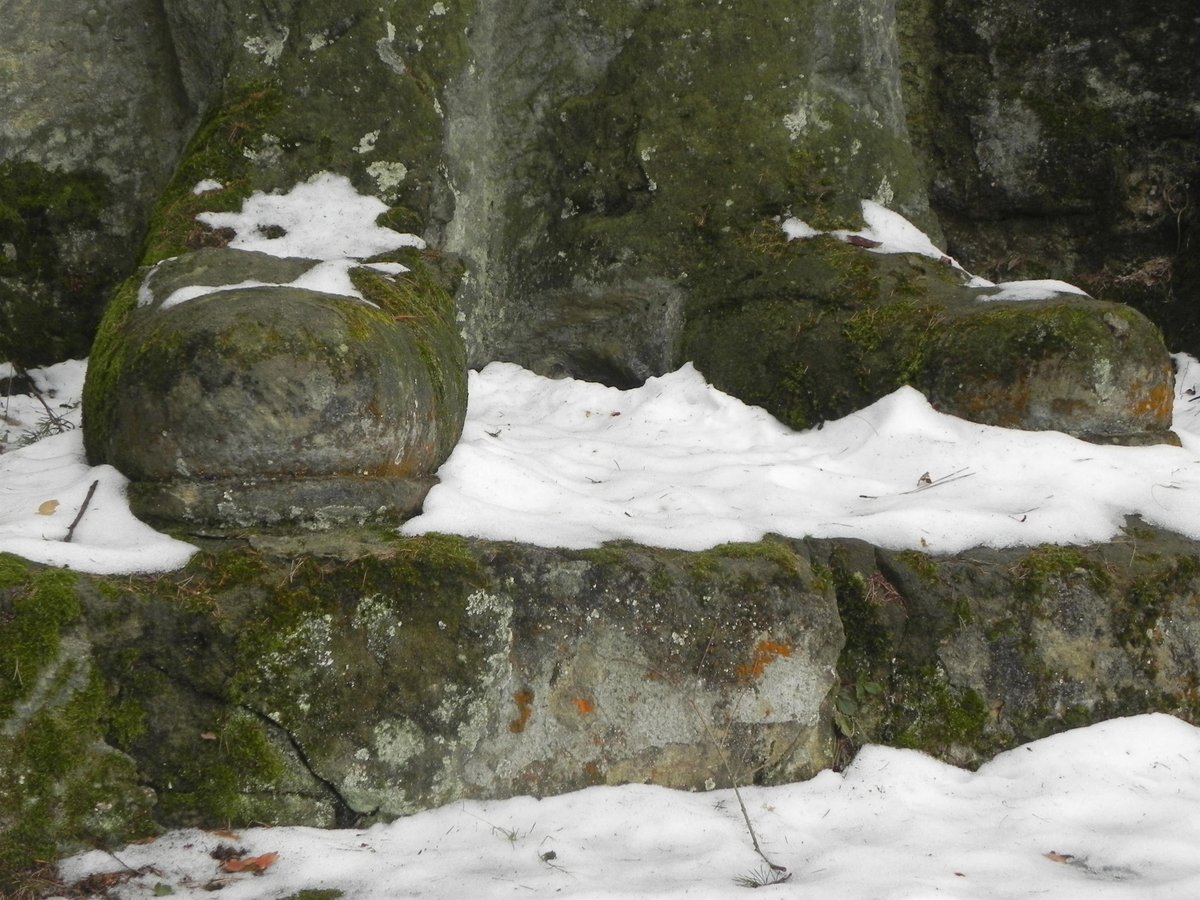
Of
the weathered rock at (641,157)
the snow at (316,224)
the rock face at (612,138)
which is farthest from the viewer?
the weathered rock at (641,157)

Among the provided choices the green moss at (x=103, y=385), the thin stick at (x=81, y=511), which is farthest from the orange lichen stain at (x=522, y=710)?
the green moss at (x=103, y=385)

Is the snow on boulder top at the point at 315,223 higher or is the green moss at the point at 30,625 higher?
the snow on boulder top at the point at 315,223

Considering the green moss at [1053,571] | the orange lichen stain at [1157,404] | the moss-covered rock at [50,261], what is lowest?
the green moss at [1053,571]

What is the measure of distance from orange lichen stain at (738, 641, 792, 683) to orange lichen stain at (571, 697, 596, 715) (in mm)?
353

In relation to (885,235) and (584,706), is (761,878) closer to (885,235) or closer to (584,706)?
(584,706)

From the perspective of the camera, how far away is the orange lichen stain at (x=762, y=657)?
8.32ft

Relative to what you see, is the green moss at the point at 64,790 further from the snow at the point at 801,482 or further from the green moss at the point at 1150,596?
the green moss at the point at 1150,596

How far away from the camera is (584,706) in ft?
8.05

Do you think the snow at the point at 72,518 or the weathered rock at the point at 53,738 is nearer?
the weathered rock at the point at 53,738

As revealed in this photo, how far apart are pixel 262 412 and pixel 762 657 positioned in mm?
1289

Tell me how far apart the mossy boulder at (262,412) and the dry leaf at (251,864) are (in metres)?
0.77

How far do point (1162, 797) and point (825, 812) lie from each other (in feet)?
2.34

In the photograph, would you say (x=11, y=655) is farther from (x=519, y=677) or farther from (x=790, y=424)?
(x=790, y=424)

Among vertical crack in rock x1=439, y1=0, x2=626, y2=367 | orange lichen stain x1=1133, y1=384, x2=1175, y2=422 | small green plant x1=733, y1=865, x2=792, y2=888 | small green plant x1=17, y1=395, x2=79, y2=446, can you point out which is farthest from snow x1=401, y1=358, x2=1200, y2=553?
small green plant x1=17, y1=395, x2=79, y2=446
